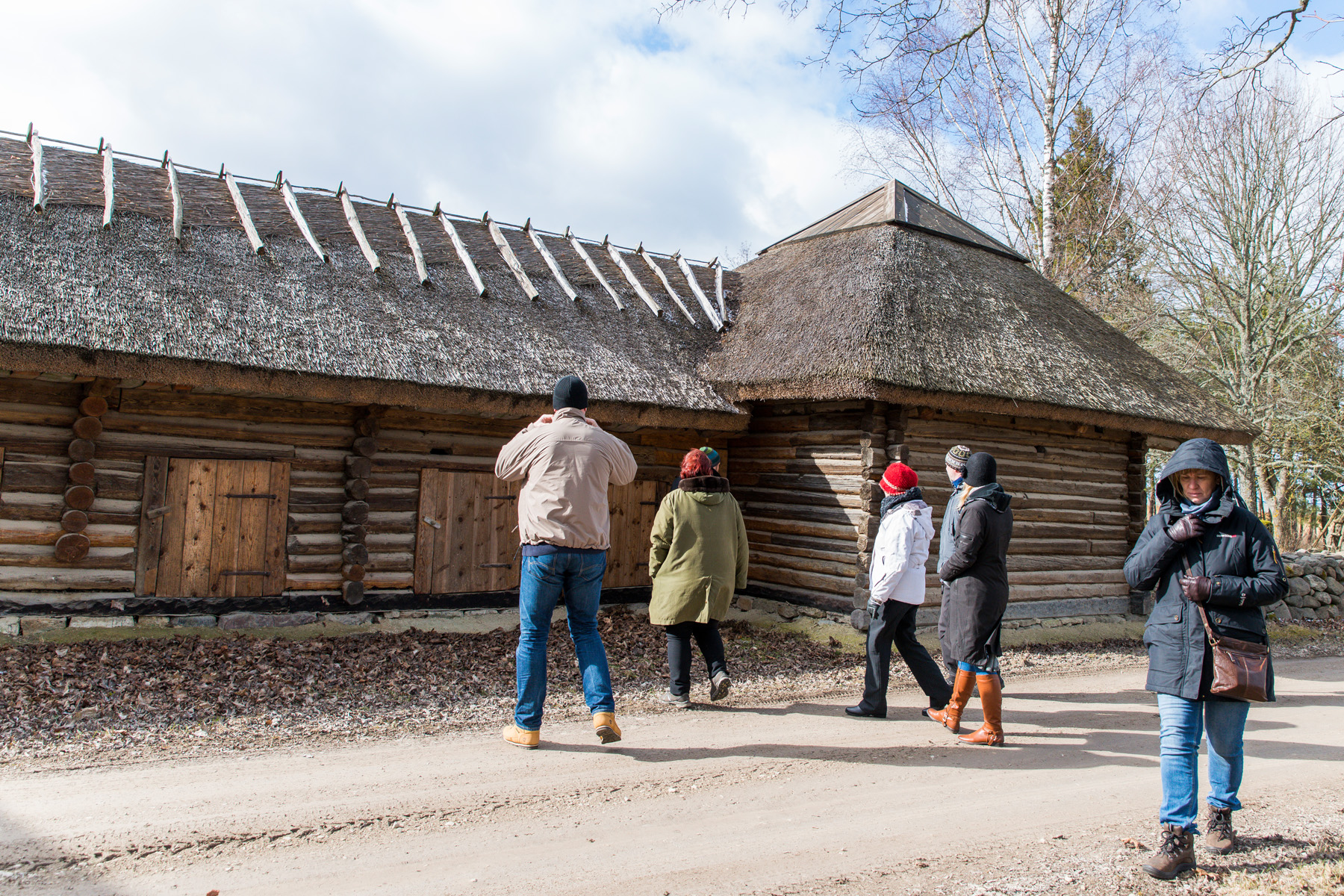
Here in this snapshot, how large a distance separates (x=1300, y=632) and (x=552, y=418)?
11.2 meters

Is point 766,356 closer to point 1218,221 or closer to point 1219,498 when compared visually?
point 1219,498

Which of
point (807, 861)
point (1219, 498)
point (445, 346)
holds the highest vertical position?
point (445, 346)

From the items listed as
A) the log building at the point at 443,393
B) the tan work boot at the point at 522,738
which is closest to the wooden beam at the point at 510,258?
the log building at the point at 443,393

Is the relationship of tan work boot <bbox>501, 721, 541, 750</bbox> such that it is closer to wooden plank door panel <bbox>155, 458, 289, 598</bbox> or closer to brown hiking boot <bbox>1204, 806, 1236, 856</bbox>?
brown hiking boot <bbox>1204, 806, 1236, 856</bbox>

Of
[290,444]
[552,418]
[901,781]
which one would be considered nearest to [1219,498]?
[901,781]

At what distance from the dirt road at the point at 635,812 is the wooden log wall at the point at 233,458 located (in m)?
3.20

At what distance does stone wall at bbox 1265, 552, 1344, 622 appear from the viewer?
40.3 ft

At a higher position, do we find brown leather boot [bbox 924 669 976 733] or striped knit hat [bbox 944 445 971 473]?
striped knit hat [bbox 944 445 971 473]

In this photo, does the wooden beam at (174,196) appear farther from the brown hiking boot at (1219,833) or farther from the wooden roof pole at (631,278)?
the brown hiking boot at (1219,833)

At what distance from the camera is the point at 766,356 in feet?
29.9

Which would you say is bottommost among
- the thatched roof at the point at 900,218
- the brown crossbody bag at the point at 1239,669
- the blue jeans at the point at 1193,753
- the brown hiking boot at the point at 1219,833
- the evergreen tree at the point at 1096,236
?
the brown hiking boot at the point at 1219,833

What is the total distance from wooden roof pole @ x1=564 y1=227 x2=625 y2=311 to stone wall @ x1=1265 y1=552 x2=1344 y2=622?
392 inches

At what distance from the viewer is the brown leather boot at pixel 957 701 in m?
5.07

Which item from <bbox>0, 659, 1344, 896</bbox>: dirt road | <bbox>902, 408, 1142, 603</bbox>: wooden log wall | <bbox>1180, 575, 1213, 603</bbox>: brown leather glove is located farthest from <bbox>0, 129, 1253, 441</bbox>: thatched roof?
<bbox>1180, 575, 1213, 603</bbox>: brown leather glove
